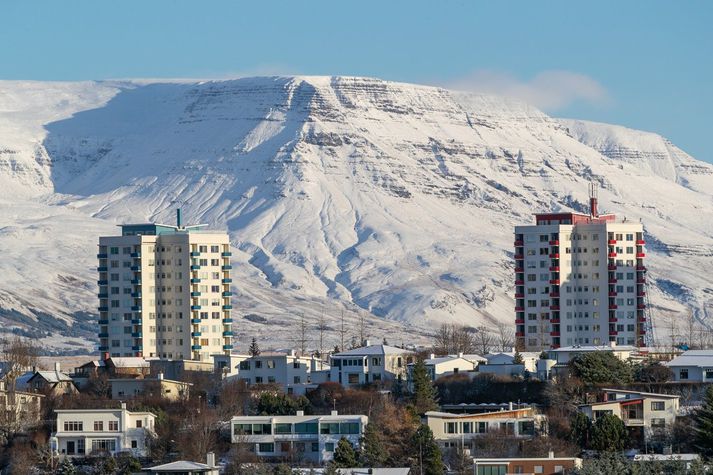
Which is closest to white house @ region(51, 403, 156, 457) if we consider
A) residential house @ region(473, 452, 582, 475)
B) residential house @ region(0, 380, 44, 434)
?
residential house @ region(0, 380, 44, 434)

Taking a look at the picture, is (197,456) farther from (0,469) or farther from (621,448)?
(621,448)

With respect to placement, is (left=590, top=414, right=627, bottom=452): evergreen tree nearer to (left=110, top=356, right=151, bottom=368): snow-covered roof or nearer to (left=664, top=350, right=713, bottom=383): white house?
(left=664, top=350, right=713, bottom=383): white house

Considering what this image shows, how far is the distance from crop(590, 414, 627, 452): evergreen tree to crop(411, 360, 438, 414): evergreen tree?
1217 centimetres

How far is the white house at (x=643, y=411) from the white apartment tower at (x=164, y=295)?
202 ft

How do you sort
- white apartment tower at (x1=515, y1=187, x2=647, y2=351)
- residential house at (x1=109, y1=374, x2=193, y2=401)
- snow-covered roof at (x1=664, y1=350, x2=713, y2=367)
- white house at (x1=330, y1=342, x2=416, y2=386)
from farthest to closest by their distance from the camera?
white apartment tower at (x1=515, y1=187, x2=647, y2=351)
white house at (x1=330, y1=342, x2=416, y2=386)
residential house at (x1=109, y1=374, x2=193, y2=401)
snow-covered roof at (x1=664, y1=350, x2=713, y2=367)

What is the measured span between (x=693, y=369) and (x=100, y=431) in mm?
31611

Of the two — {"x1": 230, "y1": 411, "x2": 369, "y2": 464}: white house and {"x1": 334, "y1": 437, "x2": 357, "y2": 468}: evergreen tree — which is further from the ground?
{"x1": 230, "y1": 411, "x2": 369, "y2": 464}: white house

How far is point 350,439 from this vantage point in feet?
357

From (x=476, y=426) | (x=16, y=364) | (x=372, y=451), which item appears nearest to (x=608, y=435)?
(x=476, y=426)

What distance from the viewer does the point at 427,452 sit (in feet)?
341

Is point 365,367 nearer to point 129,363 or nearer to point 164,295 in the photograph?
point 129,363

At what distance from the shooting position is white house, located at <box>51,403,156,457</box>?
366 ft

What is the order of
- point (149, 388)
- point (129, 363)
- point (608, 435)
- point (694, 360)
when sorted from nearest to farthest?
point (608, 435)
point (694, 360)
point (149, 388)
point (129, 363)

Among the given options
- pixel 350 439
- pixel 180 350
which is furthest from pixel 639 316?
pixel 350 439
